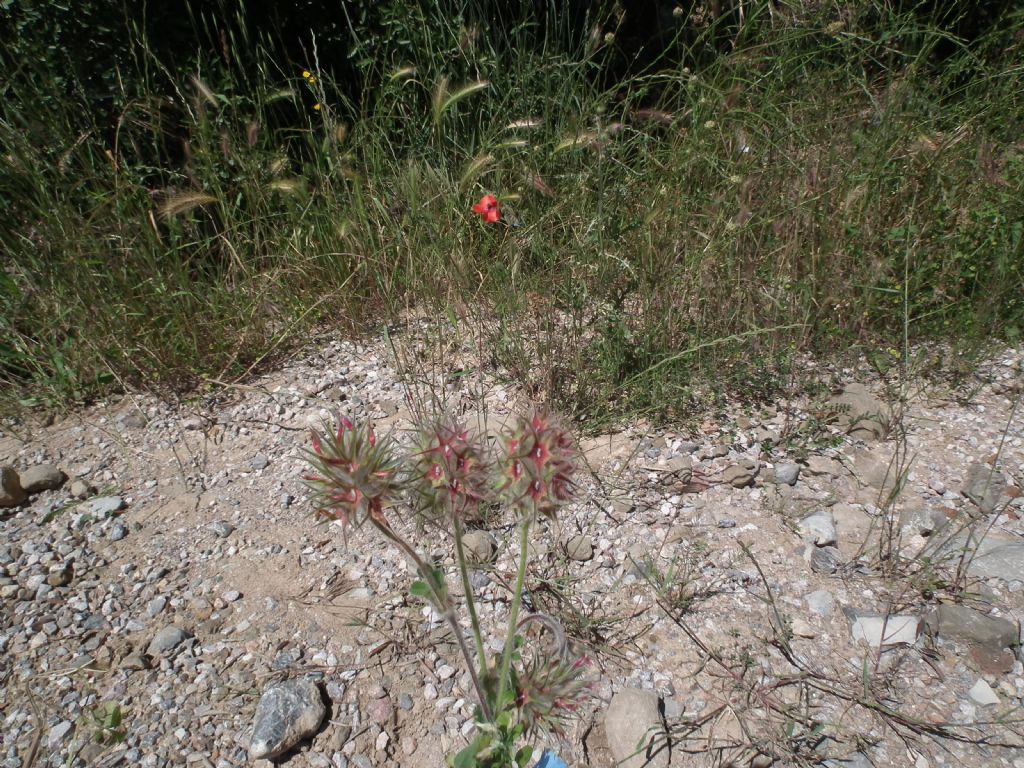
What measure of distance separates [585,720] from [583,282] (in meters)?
1.44

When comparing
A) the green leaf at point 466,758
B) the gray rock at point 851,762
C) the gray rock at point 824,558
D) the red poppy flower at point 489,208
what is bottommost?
the gray rock at point 851,762

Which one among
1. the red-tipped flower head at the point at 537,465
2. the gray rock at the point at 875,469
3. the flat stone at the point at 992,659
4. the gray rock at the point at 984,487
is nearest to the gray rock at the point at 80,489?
the red-tipped flower head at the point at 537,465

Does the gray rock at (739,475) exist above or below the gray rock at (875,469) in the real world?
above

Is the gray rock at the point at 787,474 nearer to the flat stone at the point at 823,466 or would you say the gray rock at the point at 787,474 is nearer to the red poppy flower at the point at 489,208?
the flat stone at the point at 823,466

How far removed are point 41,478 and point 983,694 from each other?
111 inches

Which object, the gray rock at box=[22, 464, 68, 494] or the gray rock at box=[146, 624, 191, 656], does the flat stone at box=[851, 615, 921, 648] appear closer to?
the gray rock at box=[146, 624, 191, 656]

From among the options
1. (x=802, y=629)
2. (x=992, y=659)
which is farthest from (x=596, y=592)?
(x=992, y=659)

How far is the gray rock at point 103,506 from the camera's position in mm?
2213

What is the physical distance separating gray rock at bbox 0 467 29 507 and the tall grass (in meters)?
0.47

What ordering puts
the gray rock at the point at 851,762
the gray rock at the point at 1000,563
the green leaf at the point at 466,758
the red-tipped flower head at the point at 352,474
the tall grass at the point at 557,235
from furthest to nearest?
the tall grass at the point at 557,235, the gray rock at the point at 1000,563, the gray rock at the point at 851,762, the green leaf at the point at 466,758, the red-tipped flower head at the point at 352,474

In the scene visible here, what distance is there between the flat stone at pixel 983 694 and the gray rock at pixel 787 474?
726 millimetres

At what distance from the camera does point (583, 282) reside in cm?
247

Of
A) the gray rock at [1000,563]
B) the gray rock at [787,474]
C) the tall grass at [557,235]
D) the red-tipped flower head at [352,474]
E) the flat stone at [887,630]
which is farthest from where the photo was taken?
the tall grass at [557,235]

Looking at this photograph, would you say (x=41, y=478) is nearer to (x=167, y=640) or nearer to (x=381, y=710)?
(x=167, y=640)
